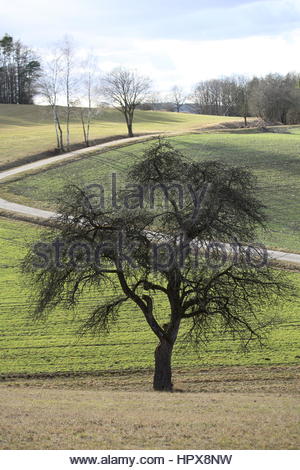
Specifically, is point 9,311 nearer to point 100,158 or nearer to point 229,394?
point 229,394

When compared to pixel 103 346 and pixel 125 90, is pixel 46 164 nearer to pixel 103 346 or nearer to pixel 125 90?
pixel 125 90

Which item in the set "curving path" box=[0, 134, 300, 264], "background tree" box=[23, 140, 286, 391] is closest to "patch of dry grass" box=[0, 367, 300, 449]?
"background tree" box=[23, 140, 286, 391]

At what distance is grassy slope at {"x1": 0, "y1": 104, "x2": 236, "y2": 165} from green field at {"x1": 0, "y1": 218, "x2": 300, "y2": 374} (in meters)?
49.5

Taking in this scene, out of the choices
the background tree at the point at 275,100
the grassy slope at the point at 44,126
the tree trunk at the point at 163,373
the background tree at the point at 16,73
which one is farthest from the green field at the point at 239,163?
the background tree at the point at 16,73

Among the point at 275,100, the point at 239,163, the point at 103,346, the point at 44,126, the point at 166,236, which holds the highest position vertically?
the point at 275,100

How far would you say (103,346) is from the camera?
2531 cm

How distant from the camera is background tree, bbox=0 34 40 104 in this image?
14775 cm

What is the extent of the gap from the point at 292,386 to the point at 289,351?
142 inches

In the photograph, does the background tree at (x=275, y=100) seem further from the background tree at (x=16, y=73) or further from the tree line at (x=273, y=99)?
the background tree at (x=16, y=73)

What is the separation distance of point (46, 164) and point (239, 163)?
2345 cm

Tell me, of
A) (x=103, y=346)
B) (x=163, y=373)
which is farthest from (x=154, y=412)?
(x=103, y=346)

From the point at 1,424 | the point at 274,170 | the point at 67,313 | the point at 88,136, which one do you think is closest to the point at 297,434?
the point at 1,424

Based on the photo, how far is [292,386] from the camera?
20266 mm

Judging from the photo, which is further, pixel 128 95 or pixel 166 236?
pixel 128 95
